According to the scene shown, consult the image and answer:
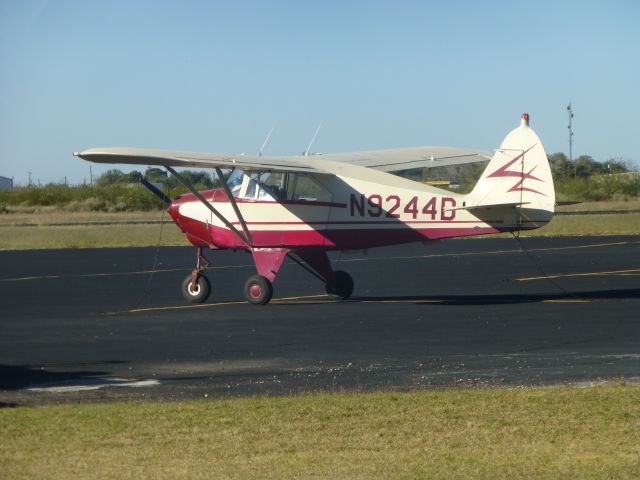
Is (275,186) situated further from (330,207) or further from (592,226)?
(592,226)

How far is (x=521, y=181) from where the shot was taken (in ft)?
61.8

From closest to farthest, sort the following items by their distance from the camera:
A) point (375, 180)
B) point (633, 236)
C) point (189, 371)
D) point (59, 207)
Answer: point (189, 371) → point (375, 180) → point (633, 236) → point (59, 207)

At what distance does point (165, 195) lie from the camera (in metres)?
20.5

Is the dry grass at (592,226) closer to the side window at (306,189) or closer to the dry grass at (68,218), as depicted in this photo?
the dry grass at (68,218)

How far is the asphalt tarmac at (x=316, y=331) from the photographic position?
11586 millimetres

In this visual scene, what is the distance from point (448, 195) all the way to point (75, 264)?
14.6 meters

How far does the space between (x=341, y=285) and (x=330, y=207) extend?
171 centimetres

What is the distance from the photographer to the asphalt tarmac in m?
11.6

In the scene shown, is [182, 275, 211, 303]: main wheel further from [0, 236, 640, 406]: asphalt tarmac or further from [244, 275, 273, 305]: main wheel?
[244, 275, 273, 305]: main wheel

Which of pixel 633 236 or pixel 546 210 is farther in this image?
pixel 633 236

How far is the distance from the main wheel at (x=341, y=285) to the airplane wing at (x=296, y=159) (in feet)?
6.68

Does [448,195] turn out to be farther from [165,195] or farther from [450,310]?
[165,195]

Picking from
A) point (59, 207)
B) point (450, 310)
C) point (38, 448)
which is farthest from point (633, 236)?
point (59, 207)

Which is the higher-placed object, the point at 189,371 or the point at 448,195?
the point at 448,195
